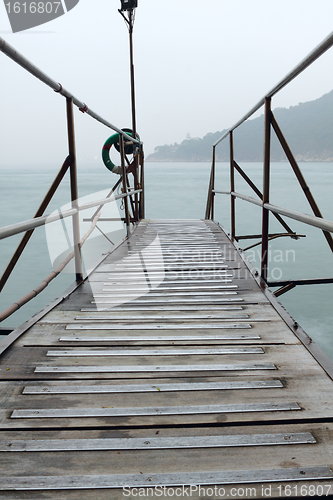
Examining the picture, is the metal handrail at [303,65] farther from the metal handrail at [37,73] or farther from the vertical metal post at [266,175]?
the metal handrail at [37,73]

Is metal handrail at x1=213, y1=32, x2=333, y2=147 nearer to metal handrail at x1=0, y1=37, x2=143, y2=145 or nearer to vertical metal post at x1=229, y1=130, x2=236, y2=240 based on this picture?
metal handrail at x1=0, y1=37, x2=143, y2=145

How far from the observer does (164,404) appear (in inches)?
42.6

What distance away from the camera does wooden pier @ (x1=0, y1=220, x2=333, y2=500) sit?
2.73 feet

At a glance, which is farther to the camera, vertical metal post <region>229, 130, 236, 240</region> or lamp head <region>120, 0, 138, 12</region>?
lamp head <region>120, 0, 138, 12</region>

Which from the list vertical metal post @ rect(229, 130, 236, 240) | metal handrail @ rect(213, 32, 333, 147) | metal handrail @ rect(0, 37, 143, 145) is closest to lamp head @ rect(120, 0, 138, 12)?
vertical metal post @ rect(229, 130, 236, 240)

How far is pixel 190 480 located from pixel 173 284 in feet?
4.97

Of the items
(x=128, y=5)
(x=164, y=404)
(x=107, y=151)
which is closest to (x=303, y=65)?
(x=164, y=404)

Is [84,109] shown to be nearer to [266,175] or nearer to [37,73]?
[37,73]

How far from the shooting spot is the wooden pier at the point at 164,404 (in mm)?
832

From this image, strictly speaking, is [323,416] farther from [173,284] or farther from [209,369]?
[173,284]

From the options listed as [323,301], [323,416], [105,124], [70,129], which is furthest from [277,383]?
[323,301]

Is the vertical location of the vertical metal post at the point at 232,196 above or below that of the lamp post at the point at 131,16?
below

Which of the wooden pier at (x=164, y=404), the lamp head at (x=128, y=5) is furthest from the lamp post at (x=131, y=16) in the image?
the wooden pier at (x=164, y=404)

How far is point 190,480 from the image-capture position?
0.83m
